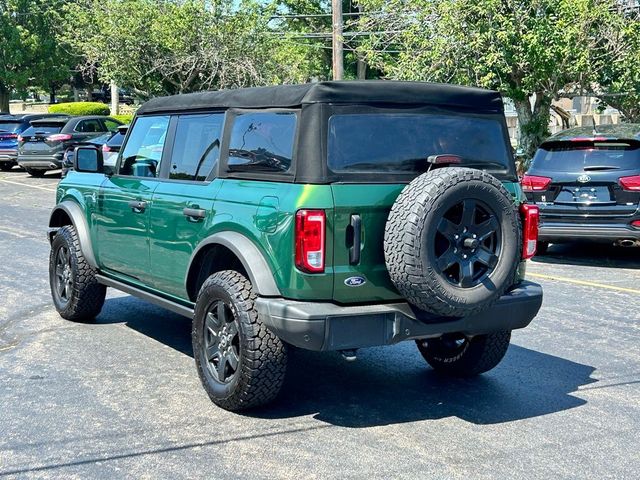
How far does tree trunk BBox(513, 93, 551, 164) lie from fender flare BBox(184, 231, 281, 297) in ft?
48.6

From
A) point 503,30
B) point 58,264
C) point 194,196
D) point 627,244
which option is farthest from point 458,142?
point 503,30

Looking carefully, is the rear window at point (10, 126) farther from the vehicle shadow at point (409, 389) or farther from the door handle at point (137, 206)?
the door handle at point (137, 206)

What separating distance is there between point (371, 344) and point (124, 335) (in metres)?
3.03

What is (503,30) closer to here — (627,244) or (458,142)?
(627,244)

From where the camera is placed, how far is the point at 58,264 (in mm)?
7852

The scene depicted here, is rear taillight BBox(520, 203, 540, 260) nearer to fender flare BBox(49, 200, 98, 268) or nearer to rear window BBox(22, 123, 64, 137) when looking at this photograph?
fender flare BBox(49, 200, 98, 268)

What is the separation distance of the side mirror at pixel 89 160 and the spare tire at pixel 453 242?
320cm

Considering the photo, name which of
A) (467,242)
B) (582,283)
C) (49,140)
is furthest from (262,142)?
(49,140)

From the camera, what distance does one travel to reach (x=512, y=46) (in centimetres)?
1712

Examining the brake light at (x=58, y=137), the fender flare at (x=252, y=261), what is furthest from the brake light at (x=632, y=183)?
the brake light at (x=58, y=137)

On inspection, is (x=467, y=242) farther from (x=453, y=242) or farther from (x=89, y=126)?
(x=89, y=126)

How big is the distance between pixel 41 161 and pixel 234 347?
20.2 metres

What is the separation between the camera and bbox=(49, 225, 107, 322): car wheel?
7.34 metres

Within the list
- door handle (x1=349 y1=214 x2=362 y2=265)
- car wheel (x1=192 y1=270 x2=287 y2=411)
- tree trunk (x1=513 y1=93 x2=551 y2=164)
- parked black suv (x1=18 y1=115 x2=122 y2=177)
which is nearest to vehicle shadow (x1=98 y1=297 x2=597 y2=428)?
Answer: car wheel (x1=192 y1=270 x2=287 y2=411)
